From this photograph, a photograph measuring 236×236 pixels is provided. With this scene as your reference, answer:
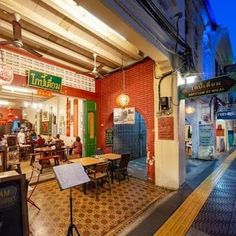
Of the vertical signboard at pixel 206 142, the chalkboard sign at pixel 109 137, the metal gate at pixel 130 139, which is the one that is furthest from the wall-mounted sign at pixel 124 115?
the vertical signboard at pixel 206 142

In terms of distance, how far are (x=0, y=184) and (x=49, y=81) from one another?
469 centimetres

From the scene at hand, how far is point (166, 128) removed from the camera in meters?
6.09

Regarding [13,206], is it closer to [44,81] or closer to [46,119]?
[44,81]

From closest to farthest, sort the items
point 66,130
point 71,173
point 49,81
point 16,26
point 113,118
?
point 71,173 < point 16,26 < point 49,81 < point 113,118 < point 66,130

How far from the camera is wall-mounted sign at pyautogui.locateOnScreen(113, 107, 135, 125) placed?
754 centimetres

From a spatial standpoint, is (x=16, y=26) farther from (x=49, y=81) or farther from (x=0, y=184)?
(x=0, y=184)

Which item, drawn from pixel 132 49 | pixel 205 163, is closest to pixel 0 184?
pixel 132 49

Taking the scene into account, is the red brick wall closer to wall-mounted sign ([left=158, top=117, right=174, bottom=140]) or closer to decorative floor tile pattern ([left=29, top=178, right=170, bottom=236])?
wall-mounted sign ([left=158, top=117, right=174, bottom=140])

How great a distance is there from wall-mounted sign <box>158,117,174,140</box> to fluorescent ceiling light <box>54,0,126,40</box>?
3045mm

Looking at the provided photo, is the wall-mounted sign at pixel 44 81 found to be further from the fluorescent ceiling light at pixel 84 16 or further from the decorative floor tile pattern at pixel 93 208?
the decorative floor tile pattern at pixel 93 208

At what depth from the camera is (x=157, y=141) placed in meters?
6.30

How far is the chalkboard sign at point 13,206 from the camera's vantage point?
264 cm

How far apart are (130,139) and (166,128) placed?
172 inches

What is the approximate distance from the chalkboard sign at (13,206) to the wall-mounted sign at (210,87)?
182 inches
